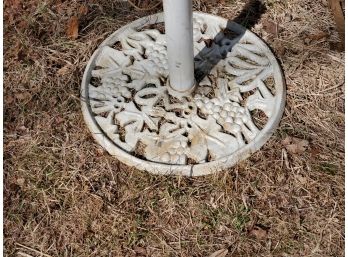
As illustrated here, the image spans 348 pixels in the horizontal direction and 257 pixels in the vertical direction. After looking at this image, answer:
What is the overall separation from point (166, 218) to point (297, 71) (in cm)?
94

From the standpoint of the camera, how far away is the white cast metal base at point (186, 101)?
7.48 feet

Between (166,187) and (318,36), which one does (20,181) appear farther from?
(318,36)

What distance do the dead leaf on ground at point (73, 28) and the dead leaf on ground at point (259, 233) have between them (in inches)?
51.6

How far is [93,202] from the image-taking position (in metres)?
2.22

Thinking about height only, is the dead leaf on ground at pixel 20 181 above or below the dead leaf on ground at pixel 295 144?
below

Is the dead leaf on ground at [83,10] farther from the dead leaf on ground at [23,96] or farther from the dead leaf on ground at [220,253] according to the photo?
the dead leaf on ground at [220,253]

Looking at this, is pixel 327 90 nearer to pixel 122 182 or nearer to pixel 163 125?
pixel 163 125

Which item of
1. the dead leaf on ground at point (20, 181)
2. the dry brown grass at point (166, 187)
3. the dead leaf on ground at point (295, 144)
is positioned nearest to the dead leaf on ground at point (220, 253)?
the dry brown grass at point (166, 187)

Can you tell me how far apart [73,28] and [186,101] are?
2.45ft

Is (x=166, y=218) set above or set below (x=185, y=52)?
below

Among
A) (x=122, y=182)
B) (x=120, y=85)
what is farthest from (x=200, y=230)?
(x=120, y=85)

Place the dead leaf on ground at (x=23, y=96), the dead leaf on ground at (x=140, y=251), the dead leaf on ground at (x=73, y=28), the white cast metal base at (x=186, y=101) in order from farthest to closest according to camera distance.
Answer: the dead leaf on ground at (x=73, y=28) → the dead leaf on ground at (x=23, y=96) → the white cast metal base at (x=186, y=101) → the dead leaf on ground at (x=140, y=251)

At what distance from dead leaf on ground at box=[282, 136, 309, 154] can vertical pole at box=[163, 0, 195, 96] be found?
1.55 ft

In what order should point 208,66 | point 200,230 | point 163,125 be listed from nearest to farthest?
point 200,230, point 163,125, point 208,66
